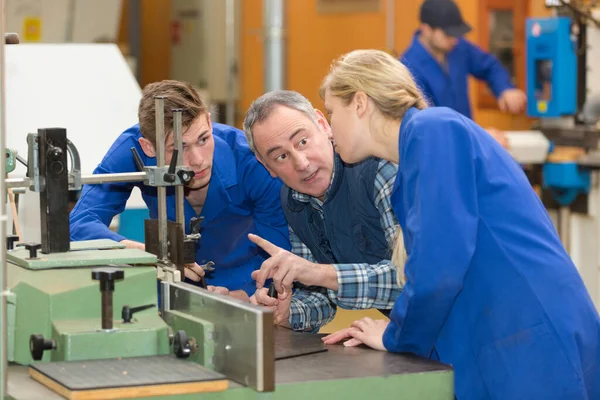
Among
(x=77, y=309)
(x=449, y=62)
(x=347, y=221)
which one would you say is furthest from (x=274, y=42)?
(x=77, y=309)

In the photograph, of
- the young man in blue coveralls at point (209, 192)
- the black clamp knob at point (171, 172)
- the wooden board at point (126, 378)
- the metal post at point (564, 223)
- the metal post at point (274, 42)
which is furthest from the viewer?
the metal post at point (274, 42)

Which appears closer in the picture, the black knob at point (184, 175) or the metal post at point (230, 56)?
the black knob at point (184, 175)

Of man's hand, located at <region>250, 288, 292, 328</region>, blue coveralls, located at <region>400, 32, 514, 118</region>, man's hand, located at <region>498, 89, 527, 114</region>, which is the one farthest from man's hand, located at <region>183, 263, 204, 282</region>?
man's hand, located at <region>498, 89, 527, 114</region>

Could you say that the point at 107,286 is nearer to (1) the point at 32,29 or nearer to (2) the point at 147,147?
(2) the point at 147,147

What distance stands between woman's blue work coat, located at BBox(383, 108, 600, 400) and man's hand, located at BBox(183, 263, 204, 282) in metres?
0.49

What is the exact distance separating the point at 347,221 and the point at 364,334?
361mm

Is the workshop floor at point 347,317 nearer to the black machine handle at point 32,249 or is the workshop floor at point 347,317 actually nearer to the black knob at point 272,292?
the black knob at point 272,292

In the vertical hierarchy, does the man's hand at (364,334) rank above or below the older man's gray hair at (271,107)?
below

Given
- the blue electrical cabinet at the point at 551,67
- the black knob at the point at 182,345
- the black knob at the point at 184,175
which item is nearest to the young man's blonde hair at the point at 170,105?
the black knob at the point at 184,175

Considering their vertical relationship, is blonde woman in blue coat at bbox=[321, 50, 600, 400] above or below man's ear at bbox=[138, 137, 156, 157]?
below

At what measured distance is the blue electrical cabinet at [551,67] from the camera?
415 centimetres

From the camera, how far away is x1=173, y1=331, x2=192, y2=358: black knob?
1.68 meters

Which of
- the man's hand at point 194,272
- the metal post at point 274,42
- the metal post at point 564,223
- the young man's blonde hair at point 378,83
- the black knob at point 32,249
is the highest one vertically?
the metal post at point 274,42

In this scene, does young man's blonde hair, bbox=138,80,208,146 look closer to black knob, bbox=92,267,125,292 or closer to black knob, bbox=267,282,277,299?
black knob, bbox=267,282,277,299
